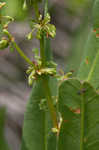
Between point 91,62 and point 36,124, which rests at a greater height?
point 91,62

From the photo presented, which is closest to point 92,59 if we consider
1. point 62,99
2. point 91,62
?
point 91,62

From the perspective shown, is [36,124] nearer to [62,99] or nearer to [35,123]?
[35,123]

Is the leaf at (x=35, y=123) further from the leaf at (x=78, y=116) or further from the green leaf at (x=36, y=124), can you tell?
the leaf at (x=78, y=116)

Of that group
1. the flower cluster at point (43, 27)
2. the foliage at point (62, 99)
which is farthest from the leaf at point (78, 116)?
the flower cluster at point (43, 27)

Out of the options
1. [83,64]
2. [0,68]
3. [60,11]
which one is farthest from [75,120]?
[60,11]

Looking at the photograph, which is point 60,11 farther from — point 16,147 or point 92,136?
point 92,136

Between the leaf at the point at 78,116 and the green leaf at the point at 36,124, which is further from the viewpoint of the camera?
the green leaf at the point at 36,124

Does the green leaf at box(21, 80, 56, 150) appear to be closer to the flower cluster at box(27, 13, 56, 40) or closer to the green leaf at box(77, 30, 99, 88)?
the green leaf at box(77, 30, 99, 88)
